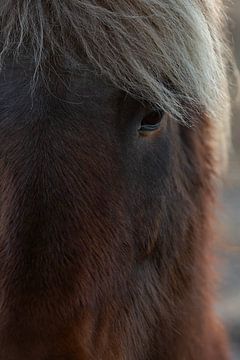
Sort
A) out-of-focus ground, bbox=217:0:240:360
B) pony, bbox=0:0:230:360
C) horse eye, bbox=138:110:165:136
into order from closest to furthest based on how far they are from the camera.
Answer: pony, bbox=0:0:230:360
horse eye, bbox=138:110:165:136
out-of-focus ground, bbox=217:0:240:360

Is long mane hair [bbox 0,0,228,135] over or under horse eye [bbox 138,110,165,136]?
over

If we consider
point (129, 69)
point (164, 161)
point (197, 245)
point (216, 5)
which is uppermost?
point (216, 5)

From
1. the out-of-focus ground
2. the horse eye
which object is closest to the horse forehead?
the horse eye

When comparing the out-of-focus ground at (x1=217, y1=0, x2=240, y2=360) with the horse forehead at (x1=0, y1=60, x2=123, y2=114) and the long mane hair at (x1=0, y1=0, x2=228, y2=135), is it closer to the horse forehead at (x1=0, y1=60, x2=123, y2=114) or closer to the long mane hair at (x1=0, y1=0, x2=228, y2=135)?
the long mane hair at (x1=0, y1=0, x2=228, y2=135)

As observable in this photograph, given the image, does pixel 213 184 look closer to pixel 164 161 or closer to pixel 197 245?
pixel 197 245

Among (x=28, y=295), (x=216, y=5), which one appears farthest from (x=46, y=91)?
(x=216, y=5)

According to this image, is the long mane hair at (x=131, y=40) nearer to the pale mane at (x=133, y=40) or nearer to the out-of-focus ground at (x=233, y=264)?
the pale mane at (x=133, y=40)

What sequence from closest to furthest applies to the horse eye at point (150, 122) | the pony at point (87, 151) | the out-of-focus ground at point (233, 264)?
1. the pony at point (87, 151)
2. the horse eye at point (150, 122)
3. the out-of-focus ground at point (233, 264)

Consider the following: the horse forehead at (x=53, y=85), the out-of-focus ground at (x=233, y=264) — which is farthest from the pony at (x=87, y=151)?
the out-of-focus ground at (x=233, y=264)
